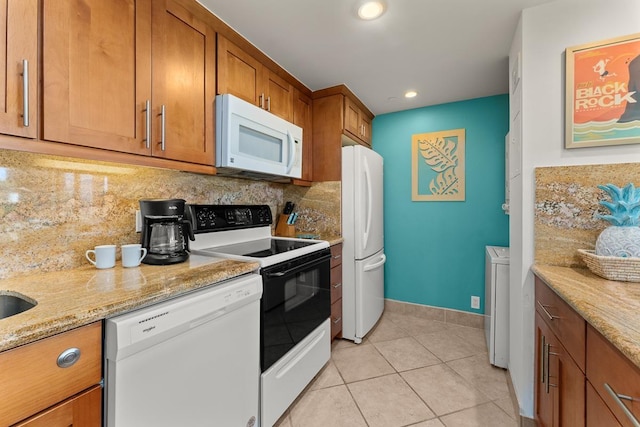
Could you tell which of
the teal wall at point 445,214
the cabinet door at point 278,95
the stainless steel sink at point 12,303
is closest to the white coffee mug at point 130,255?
the stainless steel sink at point 12,303

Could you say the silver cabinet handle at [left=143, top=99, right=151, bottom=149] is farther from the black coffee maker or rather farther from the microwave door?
the microwave door

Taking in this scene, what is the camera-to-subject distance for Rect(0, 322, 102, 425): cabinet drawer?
666 mm

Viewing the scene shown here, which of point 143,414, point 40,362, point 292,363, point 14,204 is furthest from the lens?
point 292,363

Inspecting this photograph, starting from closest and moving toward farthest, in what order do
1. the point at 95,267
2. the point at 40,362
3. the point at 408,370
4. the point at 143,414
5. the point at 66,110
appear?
the point at 40,362 → the point at 143,414 → the point at 66,110 → the point at 95,267 → the point at 408,370

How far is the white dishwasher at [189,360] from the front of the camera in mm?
863

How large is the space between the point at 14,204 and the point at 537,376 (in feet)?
8.24

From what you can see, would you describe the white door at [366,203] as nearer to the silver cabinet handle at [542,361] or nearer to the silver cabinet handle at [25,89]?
the silver cabinet handle at [542,361]

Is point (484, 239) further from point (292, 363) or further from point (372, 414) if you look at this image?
point (292, 363)

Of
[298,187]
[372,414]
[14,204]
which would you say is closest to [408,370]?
[372,414]

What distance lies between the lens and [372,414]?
166 cm

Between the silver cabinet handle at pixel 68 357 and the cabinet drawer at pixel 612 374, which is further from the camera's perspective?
the silver cabinet handle at pixel 68 357

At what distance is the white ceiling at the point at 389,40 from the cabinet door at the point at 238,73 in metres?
0.11

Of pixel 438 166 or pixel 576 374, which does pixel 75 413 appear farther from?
pixel 438 166

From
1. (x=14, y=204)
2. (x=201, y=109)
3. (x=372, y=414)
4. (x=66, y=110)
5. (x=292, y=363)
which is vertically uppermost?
(x=201, y=109)
